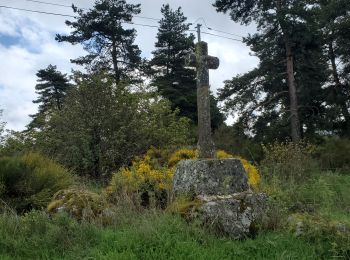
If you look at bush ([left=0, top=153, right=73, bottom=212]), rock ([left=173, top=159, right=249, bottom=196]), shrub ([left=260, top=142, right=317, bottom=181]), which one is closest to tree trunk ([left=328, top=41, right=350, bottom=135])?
shrub ([left=260, top=142, right=317, bottom=181])

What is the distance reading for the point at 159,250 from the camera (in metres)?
5.10

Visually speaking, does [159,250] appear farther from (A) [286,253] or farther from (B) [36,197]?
(B) [36,197]

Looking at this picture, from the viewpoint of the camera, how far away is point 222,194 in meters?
7.09

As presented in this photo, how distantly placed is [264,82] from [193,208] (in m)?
21.7

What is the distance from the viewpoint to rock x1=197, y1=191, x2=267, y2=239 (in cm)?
581

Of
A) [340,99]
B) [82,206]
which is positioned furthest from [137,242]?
[340,99]

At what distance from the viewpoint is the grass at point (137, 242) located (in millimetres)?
5078

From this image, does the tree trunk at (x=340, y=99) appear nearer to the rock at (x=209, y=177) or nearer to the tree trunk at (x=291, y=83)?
the tree trunk at (x=291, y=83)

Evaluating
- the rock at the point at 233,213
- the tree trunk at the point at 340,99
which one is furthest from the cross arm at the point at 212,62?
the tree trunk at the point at 340,99

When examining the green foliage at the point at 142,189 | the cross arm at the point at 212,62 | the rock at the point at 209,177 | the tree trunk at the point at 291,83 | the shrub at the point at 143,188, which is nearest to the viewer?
the green foliage at the point at 142,189

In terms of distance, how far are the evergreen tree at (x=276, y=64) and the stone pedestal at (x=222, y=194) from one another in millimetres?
17101

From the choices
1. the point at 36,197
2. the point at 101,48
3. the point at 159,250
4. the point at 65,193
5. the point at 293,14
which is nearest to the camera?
the point at 159,250

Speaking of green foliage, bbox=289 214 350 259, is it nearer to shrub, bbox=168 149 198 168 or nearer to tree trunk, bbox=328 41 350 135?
shrub, bbox=168 149 198 168

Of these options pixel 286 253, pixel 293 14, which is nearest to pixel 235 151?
pixel 293 14
